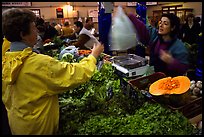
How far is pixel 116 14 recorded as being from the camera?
2.67m

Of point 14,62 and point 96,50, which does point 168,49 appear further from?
point 14,62

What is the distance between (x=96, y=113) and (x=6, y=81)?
66 cm

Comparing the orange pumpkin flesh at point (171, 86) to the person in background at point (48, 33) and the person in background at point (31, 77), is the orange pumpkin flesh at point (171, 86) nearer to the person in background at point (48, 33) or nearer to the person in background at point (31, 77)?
the person in background at point (31, 77)

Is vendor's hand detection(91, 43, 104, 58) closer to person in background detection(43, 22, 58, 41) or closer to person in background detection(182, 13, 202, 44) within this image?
person in background detection(43, 22, 58, 41)

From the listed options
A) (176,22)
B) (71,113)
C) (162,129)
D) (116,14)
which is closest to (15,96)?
(71,113)

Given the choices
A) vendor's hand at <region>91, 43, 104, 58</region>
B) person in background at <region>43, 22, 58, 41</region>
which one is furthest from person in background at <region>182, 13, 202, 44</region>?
vendor's hand at <region>91, 43, 104, 58</region>

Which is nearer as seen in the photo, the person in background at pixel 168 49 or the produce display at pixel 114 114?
the produce display at pixel 114 114

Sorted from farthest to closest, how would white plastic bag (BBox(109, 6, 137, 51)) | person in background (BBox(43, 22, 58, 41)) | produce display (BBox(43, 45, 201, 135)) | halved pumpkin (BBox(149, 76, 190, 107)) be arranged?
person in background (BBox(43, 22, 58, 41))
white plastic bag (BBox(109, 6, 137, 51))
halved pumpkin (BBox(149, 76, 190, 107))
produce display (BBox(43, 45, 201, 135))

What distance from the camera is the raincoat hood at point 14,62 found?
1446mm

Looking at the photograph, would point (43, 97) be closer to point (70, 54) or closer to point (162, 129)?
point (162, 129)

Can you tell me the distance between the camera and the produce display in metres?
1.42

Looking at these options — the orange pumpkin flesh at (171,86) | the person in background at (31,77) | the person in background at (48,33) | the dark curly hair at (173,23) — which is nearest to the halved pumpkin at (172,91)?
the orange pumpkin flesh at (171,86)

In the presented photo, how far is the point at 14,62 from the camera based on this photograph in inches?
57.7

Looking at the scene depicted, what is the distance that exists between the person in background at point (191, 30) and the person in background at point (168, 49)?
2857 mm
